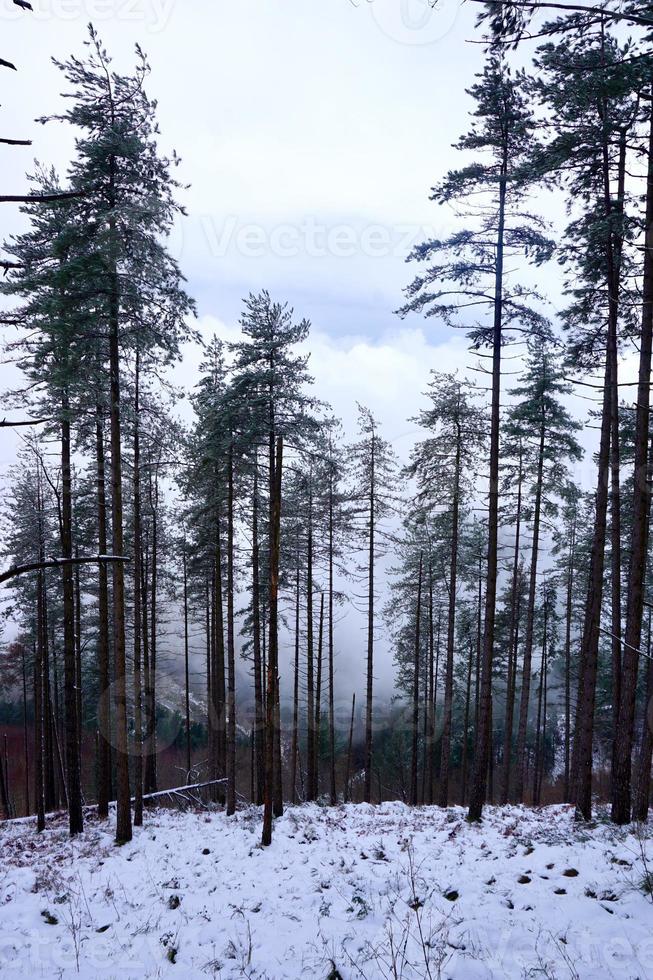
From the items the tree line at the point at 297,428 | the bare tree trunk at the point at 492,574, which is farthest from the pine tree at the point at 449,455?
the bare tree trunk at the point at 492,574

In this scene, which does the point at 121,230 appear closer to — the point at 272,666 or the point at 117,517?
the point at 117,517

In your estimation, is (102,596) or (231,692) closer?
(102,596)

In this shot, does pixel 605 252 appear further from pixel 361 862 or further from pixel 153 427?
pixel 361 862

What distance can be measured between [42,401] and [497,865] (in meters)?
14.1

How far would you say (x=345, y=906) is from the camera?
7.79m

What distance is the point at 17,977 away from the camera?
6344 millimetres

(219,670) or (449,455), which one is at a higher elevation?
(449,455)

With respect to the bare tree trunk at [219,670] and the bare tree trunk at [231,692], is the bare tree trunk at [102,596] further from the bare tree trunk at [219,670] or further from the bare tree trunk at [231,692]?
the bare tree trunk at [219,670]

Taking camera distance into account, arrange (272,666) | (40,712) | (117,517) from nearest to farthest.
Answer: (117,517)
(272,666)
(40,712)

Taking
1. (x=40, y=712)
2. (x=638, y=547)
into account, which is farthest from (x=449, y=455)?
(x=40, y=712)

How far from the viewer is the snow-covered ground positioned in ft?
19.8

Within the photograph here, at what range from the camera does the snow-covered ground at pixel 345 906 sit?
6047 mm

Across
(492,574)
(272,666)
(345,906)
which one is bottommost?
(345,906)

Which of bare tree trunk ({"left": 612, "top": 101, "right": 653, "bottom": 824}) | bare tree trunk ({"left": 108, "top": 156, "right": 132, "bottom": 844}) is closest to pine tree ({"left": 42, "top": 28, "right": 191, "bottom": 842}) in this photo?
bare tree trunk ({"left": 108, "top": 156, "right": 132, "bottom": 844})
